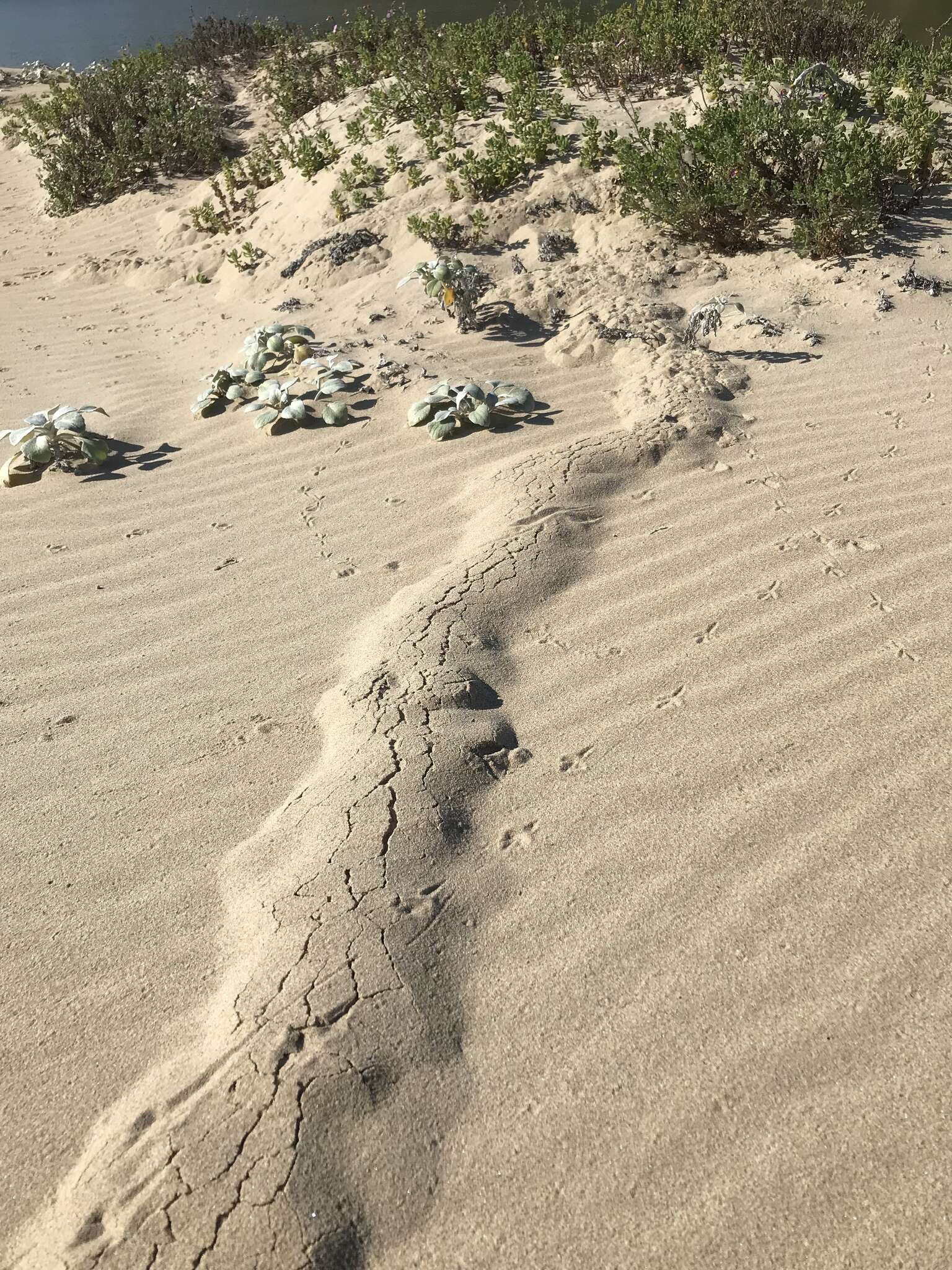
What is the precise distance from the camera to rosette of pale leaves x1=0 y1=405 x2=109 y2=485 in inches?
177

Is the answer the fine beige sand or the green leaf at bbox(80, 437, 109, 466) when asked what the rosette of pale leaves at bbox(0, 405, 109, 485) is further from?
the fine beige sand

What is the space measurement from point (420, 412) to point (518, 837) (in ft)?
9.04

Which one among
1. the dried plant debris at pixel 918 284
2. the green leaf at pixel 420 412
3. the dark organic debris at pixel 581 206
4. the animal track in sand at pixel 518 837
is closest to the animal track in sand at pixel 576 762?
the animal track in sand at pixel 518 837

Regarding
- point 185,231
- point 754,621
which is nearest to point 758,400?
point 754,621

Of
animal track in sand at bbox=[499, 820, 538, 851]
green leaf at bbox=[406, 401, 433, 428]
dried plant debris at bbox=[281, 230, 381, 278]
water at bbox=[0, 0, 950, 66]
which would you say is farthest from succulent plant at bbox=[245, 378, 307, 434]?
water at bbox=[0, 0, 950, 66]

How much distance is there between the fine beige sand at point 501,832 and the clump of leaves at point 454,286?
0.86m

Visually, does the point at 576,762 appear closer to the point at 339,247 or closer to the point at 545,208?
the point at 545,208

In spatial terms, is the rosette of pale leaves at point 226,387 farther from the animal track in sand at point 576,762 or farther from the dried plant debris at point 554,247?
the animal track in sand at point 576,762

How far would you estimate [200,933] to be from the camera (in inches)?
89.6

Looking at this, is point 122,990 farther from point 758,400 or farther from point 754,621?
point 758,400

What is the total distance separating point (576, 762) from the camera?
2617 millimetres

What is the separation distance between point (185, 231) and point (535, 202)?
3624 millimetres

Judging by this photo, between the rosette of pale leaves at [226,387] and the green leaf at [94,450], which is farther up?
the rosette of pale leaves at [226,387]

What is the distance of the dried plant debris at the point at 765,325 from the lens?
15.9 feet
